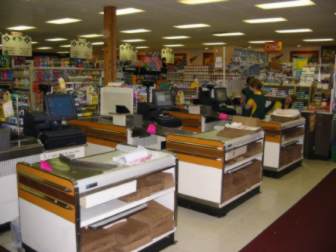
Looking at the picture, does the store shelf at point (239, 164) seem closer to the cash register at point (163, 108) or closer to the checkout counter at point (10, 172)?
the cash register at point (163, 108)

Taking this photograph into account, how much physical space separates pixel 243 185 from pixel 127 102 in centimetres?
194

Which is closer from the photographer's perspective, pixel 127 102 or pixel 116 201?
pixel 116 201

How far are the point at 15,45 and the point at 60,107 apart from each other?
6849mm

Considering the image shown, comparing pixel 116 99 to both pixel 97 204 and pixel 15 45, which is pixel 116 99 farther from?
pixel 15 45

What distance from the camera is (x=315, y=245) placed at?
3.46 meters

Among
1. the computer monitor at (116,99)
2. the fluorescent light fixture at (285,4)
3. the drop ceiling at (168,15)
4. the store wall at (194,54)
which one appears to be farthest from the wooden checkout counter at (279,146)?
the store wall at (194,54)

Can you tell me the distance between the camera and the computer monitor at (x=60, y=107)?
3.75 m

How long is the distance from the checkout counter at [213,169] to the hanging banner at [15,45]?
23.8ft

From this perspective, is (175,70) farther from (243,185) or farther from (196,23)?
(243,185)

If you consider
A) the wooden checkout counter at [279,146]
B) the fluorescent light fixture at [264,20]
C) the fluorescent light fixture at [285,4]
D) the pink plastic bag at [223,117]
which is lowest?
the wooden checkout counter at [279,146]

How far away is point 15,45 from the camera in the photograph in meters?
9.59

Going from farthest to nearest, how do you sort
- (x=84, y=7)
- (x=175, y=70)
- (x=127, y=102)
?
(x=175, y=70) → (x=84, y=7) → (x=127, y=102)

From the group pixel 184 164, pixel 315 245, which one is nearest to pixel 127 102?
pixel 184 164

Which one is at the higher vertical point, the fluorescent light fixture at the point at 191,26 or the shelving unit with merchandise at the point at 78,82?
the fluorescent light fixture at the point at 191,26
